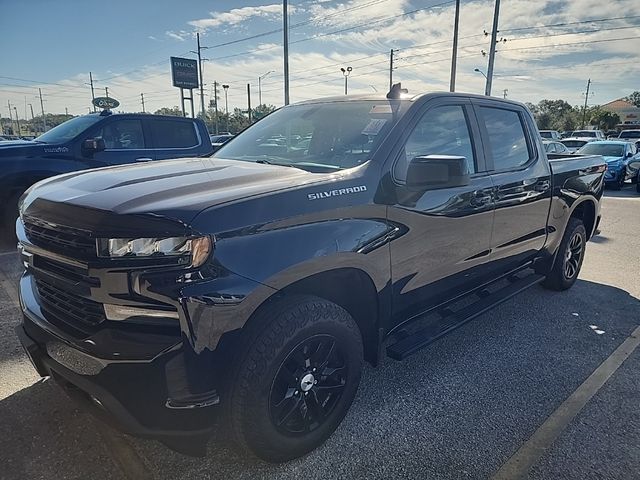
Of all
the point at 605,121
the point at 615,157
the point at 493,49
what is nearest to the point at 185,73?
the point at 493,49

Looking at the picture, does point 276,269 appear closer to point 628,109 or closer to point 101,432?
point 101,432

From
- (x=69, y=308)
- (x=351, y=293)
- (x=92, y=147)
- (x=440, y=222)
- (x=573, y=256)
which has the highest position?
(x=92, y=147)

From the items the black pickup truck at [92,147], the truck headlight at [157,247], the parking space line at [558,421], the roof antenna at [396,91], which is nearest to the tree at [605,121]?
the black pickup truck at [92,147]

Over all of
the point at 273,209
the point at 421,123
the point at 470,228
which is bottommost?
the point at 470,228

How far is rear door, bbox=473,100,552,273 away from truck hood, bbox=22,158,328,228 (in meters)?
1.72

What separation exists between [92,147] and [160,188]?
191 inches

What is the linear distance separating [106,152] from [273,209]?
5897 millimetres

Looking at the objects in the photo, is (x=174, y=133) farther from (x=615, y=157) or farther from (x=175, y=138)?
(x=615, y=157)

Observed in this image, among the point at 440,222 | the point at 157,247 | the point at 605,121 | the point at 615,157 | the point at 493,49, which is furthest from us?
the point at 605,121

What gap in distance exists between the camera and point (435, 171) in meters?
2.42

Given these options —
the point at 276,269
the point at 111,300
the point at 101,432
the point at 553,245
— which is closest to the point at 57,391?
the point at 101,432

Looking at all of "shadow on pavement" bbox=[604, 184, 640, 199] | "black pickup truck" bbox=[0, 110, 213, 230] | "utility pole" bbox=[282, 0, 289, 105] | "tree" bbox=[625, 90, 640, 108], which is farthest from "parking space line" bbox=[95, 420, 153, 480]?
"tree" bbox=[625, 90, 640, 108]

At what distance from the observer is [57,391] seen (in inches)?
112

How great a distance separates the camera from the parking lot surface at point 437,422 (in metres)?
2.24
